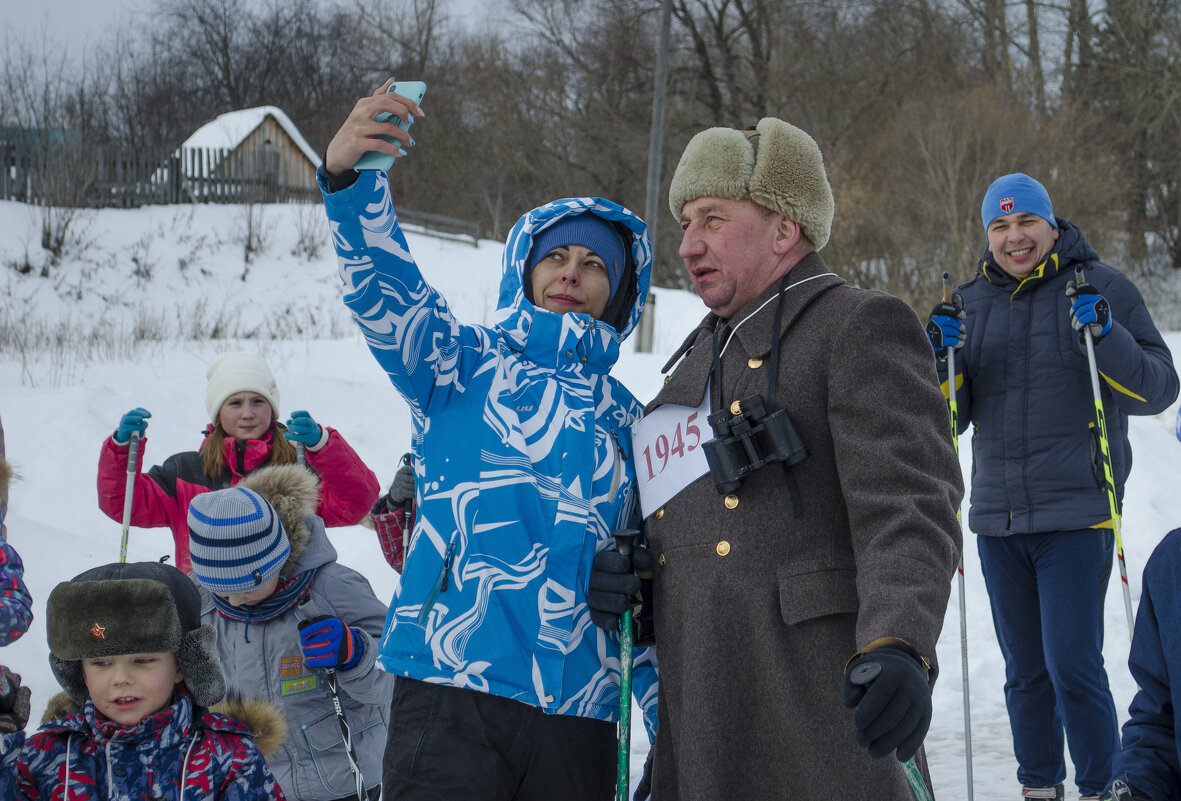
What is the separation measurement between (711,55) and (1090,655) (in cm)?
2656

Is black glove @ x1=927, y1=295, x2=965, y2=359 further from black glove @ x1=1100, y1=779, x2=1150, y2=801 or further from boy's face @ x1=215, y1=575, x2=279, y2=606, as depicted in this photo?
boy's face @ x1=215, y1=575, x2=279, y2=606

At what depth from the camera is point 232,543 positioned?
308 centimetres

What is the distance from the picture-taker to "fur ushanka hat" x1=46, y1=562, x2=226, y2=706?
2.26 meters

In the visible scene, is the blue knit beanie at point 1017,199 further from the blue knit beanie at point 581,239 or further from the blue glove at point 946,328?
the blue knit beanie at point 581,239

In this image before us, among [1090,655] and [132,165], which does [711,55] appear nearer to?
[132,165]

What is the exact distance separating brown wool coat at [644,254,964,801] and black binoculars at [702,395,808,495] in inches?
1.8

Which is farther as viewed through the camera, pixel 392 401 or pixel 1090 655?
pixel 392 401

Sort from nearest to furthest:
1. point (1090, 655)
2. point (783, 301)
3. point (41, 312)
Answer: point (783, 301) < point (1090, 655) < point (41, 312)

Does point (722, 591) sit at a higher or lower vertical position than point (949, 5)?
lower

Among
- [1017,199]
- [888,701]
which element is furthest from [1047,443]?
A: [888,701]

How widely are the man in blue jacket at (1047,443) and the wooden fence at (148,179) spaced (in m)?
18.8

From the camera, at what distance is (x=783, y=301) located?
2.21 metres

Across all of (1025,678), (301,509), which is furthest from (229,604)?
(1025,678)

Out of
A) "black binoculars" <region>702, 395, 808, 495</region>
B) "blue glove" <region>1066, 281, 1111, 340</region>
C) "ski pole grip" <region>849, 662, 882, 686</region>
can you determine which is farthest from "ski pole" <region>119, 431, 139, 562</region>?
"blue glove" <region>1066, 281, 1111, 340</region>
